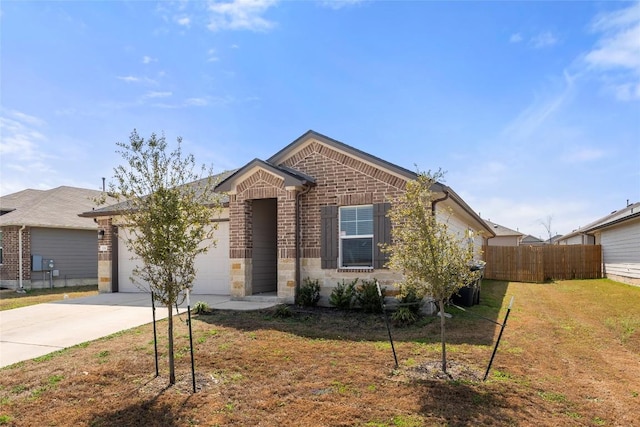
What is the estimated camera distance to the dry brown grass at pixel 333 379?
425 cm

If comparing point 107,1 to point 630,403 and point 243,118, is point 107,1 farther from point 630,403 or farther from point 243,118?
point 630,403

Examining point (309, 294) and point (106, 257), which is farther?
point (106, 257)

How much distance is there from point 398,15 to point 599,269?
19.3m

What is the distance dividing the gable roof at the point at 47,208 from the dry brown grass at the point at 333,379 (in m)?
12.3

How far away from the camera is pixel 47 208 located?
19359mm

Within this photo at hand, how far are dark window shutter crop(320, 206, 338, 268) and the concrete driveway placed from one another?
183cm

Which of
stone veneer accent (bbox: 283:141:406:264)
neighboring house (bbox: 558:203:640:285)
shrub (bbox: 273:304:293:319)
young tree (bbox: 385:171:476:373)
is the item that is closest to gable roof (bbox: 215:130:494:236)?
stone veneer accent (bbox: 283:141:406:264)

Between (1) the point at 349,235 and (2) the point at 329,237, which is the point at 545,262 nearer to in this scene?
(1) the point at 349,235

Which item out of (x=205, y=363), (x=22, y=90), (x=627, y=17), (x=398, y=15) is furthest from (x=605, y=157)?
(x=22, y=90)

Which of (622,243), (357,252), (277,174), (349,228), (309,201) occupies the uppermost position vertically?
(277,174)

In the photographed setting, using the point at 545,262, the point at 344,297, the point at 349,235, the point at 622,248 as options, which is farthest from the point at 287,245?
the point at 622,248

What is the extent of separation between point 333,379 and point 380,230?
5.05m

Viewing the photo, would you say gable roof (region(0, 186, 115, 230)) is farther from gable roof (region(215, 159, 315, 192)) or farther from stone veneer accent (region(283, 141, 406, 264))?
stone veneer accent (region(283, 141, 406, 264))

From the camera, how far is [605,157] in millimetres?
18172
